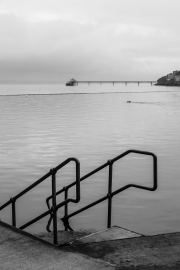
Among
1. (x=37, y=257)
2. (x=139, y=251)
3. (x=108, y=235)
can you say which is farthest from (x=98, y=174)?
(x=37, y=257)

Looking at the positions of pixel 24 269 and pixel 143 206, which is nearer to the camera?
pixel 24 269

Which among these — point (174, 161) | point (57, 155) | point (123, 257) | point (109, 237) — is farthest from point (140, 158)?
point (123, 257)

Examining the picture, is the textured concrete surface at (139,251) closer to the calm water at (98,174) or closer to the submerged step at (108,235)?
the submerged step at (108,235)

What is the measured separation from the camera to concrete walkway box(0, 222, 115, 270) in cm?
441

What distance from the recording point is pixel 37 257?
4.65 m

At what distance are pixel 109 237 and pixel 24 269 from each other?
5.81 ft

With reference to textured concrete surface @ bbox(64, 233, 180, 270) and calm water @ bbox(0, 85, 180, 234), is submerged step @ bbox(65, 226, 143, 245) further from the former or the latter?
calm water @ bbox(0, 85, 180, 234)

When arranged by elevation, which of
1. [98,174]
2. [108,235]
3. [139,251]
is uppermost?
[139,251]

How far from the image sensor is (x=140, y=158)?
51.0 feet

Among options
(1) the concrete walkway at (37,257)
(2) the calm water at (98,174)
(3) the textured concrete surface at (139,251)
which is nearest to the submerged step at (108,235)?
(3) the textured concrete surface at (139,251)

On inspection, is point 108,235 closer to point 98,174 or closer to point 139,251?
point 139,251

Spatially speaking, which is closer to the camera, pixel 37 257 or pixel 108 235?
pixel 37 257

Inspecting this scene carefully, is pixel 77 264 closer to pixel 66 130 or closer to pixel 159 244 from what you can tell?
pixel 159 244

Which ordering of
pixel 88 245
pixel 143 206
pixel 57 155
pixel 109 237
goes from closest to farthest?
pixel 88 245, pixel 109 237, pixel 143 206, pixel 57 155
